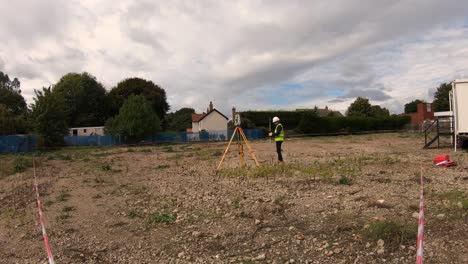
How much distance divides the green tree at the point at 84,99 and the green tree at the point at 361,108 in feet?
147

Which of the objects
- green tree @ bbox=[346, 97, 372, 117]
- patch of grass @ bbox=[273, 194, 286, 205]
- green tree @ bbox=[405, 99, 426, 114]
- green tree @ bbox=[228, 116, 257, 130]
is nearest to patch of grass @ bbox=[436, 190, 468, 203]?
patch of grass @ bbox=[273, 194, 286, 205]

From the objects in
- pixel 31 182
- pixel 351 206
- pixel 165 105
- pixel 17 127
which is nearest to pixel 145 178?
pixel 31 182

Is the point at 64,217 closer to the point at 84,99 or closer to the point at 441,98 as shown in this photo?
the point at 84,99

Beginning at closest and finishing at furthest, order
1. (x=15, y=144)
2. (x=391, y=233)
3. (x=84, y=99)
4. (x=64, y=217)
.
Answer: (x=391, y=233), (x=64, y=217), (x=15, y=144), (x=84, y=99)

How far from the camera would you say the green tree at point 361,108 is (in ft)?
238

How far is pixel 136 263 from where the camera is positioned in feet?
17.5

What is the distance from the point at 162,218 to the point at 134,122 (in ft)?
127

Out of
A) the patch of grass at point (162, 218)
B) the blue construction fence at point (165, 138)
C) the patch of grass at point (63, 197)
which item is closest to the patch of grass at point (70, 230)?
the patch of grass at point (162, 218)

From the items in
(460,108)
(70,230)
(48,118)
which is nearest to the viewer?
(70,230)

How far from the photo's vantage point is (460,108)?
58.7ft

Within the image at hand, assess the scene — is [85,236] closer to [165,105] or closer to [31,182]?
[31,182]

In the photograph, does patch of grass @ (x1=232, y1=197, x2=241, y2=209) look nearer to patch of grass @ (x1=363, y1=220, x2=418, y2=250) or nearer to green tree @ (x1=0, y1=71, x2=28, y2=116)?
patch of grass @ (x1=363, y1=220, x2=418, y2=250)

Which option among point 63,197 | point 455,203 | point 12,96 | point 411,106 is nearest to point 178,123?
point 12,96

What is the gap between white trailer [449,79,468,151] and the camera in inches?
696
